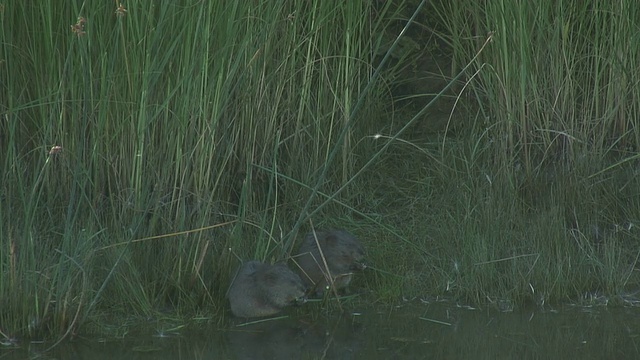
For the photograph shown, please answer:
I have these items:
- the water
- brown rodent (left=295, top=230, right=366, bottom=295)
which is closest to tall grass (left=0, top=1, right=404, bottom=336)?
brown rodent (left=295, top=230, right=366, bottom=295)

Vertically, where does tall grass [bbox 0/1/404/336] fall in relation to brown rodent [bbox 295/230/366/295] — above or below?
above

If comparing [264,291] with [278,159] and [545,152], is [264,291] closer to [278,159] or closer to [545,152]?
[278,159]

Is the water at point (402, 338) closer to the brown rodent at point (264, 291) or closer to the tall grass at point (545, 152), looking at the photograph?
the brown rodent at point (264, 291)

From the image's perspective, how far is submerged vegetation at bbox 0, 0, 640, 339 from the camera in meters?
5.07

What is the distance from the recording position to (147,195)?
529 cm

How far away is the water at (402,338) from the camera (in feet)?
15.0

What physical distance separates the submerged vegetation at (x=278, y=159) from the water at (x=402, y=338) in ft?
0.58

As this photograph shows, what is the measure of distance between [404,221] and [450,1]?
144 centimetres

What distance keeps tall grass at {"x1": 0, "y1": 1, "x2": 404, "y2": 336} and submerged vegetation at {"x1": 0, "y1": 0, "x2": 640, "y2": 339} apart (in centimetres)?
1

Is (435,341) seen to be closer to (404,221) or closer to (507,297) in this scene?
(507,297)

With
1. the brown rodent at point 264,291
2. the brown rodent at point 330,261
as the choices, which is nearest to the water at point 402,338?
the brown rodent at point 264,291

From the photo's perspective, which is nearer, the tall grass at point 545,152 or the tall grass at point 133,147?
the tall grass at point 133,147

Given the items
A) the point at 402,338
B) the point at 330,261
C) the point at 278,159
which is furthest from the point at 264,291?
the point at 278,159

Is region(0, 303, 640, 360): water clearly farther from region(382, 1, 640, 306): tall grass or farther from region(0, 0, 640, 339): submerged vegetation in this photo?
region(382, 1, 640, 306): tall grass
